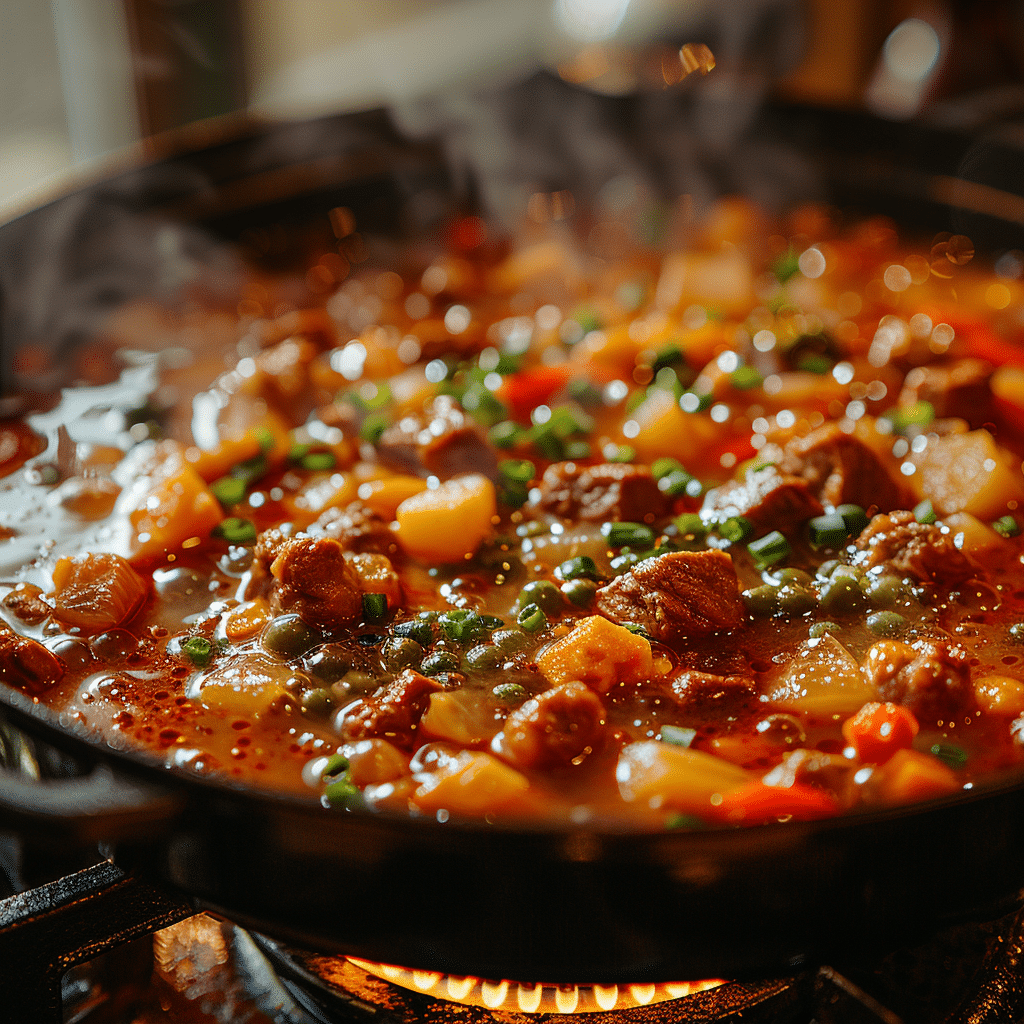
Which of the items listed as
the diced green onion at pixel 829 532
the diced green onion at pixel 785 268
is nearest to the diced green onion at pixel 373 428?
the diced green onion at pixel 829 532

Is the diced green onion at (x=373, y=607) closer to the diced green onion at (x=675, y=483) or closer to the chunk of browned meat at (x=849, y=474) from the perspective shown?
the diced green onion at (x=675, y=483)

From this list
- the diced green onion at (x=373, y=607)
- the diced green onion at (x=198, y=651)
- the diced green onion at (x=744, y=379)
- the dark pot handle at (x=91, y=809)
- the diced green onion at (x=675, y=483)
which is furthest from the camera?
the diced green onion at (x=744, y=379)

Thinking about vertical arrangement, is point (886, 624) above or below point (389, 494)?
below

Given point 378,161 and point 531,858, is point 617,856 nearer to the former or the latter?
point 531,858

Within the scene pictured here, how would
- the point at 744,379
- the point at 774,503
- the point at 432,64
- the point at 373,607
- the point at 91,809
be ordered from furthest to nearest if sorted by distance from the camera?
the point at 432,64, the point at 744,379, the point at 774,503, the point at 373,607, the point at 91,809

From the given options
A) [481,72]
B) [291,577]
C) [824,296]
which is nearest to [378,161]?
[824,296]

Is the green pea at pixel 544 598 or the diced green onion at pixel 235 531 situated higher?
the diced green onion at pixel 235 531

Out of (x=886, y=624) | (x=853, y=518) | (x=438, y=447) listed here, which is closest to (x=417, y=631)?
(x=438, y=447)

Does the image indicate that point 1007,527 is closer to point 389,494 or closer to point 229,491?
point 389,494
